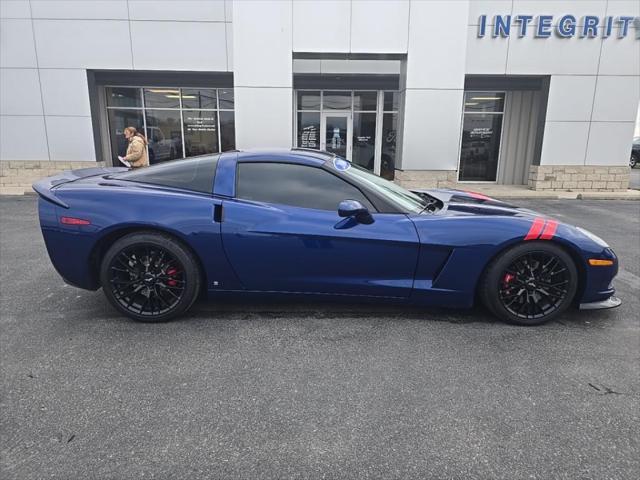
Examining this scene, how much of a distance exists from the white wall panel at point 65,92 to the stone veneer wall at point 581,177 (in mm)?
12616

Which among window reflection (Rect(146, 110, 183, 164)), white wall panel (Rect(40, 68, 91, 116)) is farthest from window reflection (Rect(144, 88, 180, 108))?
white wall panel (Rect(40, 68, 91, 116))

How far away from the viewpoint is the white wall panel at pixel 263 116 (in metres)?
10.8

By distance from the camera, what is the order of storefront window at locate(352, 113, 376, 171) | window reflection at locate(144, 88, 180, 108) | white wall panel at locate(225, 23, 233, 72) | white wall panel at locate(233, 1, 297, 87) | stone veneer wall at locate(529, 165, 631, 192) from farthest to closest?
storefront window at locate(352, 113, 376, 171) < window reflection at locate(144, 88, 180, 108) < stone veneer wall at locate(529, 165, 631, 192) < white wall panel at locate(225, 23, 233, 72) < white wall panel at locate(233, 1, 297, 87)

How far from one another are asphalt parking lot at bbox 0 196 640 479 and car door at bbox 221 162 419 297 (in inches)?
14.6

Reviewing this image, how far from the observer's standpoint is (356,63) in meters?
13.2

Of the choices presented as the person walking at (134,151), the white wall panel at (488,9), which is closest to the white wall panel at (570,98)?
the white wall panel at (488,9)

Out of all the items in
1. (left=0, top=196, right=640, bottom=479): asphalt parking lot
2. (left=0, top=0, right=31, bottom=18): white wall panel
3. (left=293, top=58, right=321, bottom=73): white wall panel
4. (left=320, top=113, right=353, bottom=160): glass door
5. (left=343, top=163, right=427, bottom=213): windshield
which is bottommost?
(left=0, top=196, right=640, bottom=479): asphalt parking lot

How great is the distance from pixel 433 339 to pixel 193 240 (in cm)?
197

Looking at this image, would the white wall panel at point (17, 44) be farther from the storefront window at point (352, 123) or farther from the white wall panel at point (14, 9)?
the storefront window at point (352, 123)

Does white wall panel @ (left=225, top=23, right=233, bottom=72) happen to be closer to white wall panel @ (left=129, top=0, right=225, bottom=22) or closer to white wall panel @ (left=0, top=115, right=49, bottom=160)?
white wall panel @ (left=129, top=0, right=225, bottom=22)

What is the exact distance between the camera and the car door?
3.33 meters

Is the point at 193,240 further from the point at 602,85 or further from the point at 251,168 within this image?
the point at 602,85

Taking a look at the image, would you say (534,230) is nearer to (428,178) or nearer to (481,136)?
(428,178)

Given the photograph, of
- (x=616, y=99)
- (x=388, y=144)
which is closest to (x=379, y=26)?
(x=388, y=144)
